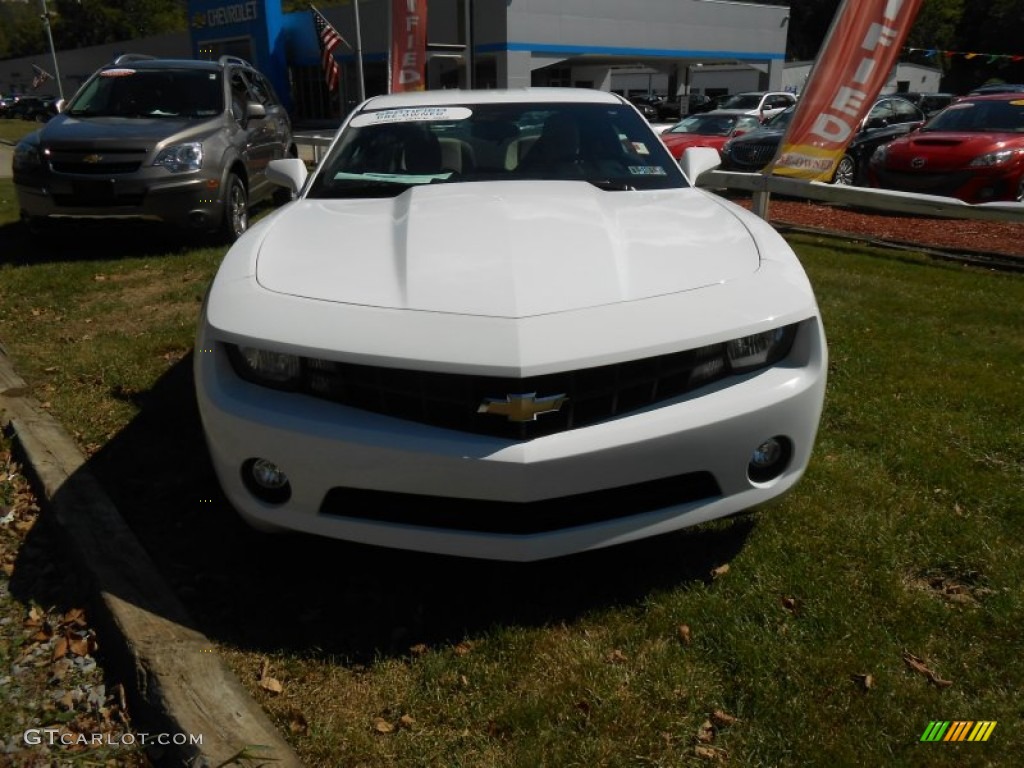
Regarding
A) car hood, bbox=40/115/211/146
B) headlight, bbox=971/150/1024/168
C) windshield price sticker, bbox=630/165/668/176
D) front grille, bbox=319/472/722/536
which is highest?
windshield price sticker, bbox=630/165/668/176

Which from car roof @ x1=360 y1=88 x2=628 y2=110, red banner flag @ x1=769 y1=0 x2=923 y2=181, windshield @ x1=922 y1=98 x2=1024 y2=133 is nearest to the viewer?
car roof @ x1=360 y1=88 x2=628 y2=110

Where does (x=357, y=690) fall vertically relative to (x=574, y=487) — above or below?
below

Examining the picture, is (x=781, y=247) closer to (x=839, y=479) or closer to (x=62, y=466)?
(x=839, y=479)

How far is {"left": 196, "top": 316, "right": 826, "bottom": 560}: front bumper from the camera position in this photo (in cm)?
228

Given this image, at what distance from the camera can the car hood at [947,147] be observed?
32.0 ft

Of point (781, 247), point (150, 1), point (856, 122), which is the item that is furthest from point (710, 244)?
point (150, 1)

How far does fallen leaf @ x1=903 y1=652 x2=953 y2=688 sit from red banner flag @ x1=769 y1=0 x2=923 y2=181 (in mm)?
7598

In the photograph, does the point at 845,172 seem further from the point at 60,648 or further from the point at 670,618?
the point at 60,648

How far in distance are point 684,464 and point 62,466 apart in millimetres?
2659

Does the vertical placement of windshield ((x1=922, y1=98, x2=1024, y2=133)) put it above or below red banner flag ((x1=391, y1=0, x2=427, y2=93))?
below

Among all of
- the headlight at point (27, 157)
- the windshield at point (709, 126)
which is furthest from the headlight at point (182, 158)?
the windshield at point (709, 126)

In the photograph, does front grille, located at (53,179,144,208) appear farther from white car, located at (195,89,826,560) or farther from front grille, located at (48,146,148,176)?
white car, located at (195,89,826,560)

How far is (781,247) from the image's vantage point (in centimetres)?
297

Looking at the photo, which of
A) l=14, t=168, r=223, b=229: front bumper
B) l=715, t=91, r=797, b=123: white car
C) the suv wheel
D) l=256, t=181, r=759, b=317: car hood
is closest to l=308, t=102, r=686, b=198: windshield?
l=256, t=181, r=759, b=317: car hood
